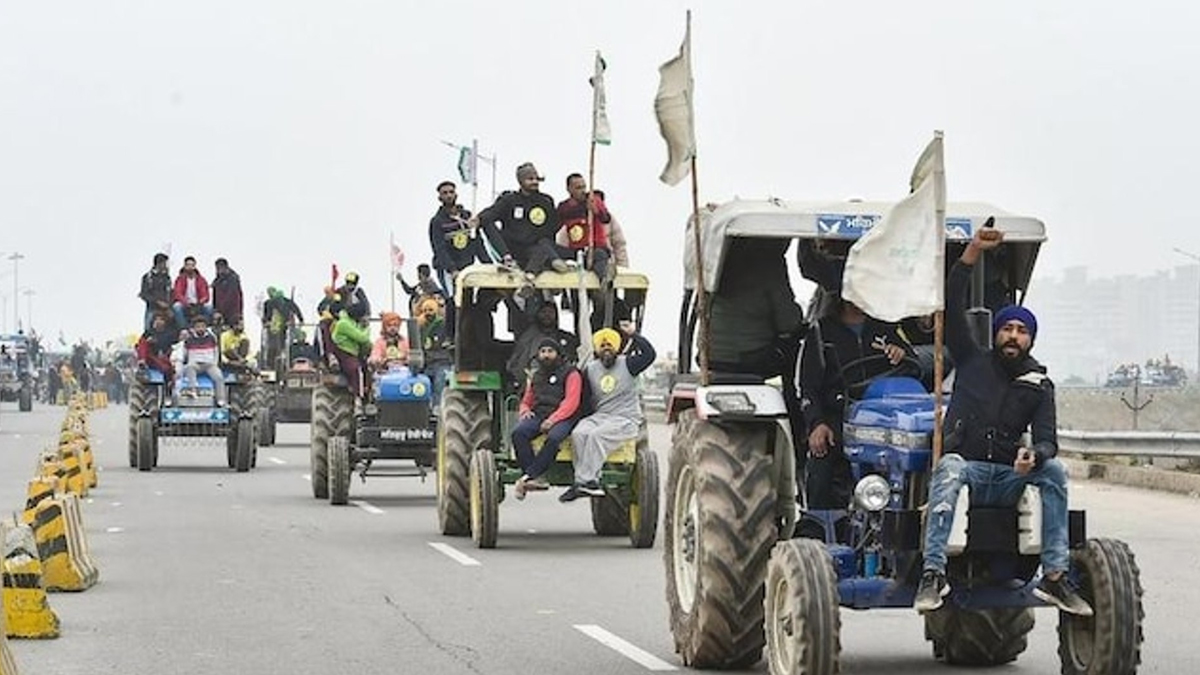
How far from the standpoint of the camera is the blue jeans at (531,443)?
21.7 meters

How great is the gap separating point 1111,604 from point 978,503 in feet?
2.34

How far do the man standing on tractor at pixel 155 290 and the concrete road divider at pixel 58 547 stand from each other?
20262 millimetres

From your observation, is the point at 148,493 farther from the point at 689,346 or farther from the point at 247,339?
the point at 689,346

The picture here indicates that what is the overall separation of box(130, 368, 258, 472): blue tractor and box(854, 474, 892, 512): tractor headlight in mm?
25781

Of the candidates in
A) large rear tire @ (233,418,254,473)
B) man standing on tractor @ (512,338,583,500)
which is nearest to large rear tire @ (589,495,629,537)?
man standing on tractor @ (512,338,583,500)

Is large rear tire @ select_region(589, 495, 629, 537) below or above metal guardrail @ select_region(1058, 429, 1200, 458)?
below

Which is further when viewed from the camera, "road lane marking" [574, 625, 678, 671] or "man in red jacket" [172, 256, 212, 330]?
"man in red jacket" [172, 256, 212, 330]

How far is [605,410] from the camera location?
21.9 metres

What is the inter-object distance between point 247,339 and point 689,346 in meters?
26.8

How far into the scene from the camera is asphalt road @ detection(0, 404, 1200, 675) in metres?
14.2

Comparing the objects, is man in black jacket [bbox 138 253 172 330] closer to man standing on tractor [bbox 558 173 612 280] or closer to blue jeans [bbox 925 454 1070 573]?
man standing on tractor [bbox 558 173 612 280]

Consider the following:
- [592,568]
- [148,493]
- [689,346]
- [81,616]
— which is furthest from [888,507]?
[148,493]

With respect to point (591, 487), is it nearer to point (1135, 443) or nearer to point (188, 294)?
point (1135, 443)

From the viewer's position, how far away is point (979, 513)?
11.4 m
